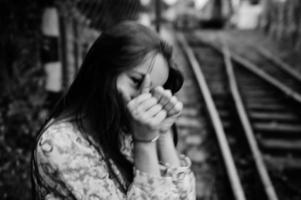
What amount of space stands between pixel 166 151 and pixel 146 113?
38 cm

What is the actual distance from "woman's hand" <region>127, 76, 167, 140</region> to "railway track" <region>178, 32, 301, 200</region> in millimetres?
2463

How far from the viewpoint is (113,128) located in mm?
1266

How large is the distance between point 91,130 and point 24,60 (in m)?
2.73

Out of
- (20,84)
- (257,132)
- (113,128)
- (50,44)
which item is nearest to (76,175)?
(113,128)

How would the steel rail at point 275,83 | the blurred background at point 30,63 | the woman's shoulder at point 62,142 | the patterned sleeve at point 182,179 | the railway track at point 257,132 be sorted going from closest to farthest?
the woman's shoulder at point 62,142, the patterned sleeve at point 182,179, the blurred background at point 30,63, the railway track at point 257,132, the steel rail at point 275,83

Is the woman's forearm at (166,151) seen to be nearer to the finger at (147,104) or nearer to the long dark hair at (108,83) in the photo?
the long dark hair at (108,83)

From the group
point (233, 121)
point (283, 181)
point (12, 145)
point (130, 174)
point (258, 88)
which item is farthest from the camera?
point (258, 88)

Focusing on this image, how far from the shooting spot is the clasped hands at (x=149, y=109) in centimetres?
109

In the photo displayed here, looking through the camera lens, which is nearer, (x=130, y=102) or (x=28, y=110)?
(x=130, y=102)

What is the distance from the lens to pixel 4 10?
344 cm

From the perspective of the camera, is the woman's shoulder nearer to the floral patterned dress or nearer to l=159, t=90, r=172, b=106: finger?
the floral patterned dress

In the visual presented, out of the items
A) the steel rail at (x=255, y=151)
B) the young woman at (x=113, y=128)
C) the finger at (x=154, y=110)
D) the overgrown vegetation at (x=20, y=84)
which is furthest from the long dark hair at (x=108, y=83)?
the steel rail at (x=255, y=151)

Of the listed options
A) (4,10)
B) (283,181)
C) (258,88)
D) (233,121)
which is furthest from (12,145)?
(258,88)

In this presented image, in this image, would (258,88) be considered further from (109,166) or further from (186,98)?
(109,166)
